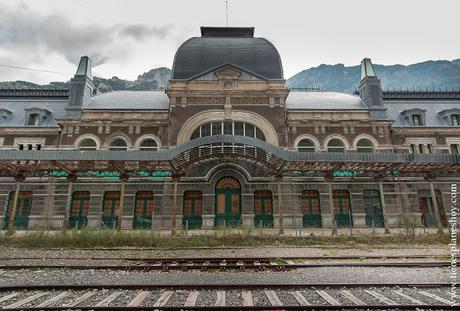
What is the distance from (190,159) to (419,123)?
70.1 feet

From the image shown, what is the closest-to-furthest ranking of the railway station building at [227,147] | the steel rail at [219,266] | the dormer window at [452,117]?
the steel rail at [219,266]
the railway station building at [227,147]
the dormer window at [452,117]

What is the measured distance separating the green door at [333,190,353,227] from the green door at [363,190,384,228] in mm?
1379

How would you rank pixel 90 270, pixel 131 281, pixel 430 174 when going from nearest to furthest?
pixel 131 281
pixel 90 270
pixel 430 174

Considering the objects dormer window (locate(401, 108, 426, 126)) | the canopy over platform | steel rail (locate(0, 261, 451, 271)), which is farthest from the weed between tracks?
dormer window (locate(401, 108, 426, 126))

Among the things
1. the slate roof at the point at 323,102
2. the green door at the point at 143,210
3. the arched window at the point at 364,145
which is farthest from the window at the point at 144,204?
the arched window at the point at 364,145

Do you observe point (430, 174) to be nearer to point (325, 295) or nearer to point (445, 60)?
point (325, 295)

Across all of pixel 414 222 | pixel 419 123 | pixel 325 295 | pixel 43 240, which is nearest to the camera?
pixel 325 295

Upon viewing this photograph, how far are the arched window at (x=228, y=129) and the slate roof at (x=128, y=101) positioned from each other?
Answer: 13.8 feet

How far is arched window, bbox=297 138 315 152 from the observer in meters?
22.5

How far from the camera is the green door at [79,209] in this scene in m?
20.9

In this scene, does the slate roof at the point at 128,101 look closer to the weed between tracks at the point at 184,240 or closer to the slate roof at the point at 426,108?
the weed between tracks at the point at 184,240

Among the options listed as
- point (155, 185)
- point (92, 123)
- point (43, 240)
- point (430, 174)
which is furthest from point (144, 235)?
point (430, 174)

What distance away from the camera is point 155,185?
21250mm

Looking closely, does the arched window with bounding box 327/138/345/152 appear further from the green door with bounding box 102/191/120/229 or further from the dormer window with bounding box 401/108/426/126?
the green door with bounding box 102/191/120/229
